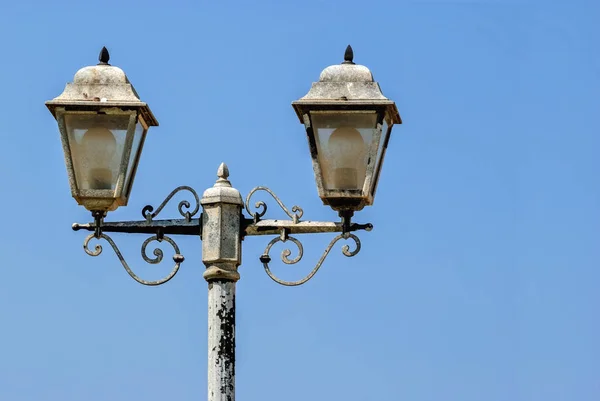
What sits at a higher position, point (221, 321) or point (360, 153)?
point (360, 153)

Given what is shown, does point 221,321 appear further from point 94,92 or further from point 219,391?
point 94,92

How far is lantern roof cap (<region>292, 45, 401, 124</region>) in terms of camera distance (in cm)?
1054

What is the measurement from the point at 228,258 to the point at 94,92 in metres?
1.17

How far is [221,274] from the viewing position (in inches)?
412

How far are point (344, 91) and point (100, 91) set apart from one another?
1308 millimetres

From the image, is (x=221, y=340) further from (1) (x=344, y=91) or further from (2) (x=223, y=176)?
(1) (x=344, y=91)

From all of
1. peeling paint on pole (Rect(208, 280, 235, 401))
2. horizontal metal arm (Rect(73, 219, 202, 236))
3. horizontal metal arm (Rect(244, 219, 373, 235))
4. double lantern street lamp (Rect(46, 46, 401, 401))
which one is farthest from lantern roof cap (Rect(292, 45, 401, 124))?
peeling paint on pole (Rect(208, 280, 235, 401))

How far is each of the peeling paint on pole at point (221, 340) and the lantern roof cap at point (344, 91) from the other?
101 cm

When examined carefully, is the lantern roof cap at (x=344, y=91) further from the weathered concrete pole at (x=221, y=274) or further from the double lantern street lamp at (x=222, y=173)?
the weathered concrete pole at (x=221, y=274)

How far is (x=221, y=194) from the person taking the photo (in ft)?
34.7

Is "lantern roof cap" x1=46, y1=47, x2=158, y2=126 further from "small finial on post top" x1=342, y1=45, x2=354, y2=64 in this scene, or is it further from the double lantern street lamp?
"small finial on post top" x1=342, y1=45, x2=354, y2=64

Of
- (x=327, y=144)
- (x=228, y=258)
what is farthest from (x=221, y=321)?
(x=327, y=144)

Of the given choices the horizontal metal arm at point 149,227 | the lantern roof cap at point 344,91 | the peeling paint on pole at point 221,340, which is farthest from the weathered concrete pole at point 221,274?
the lantern roof cap at point 344,91

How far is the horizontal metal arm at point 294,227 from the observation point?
10.6m
